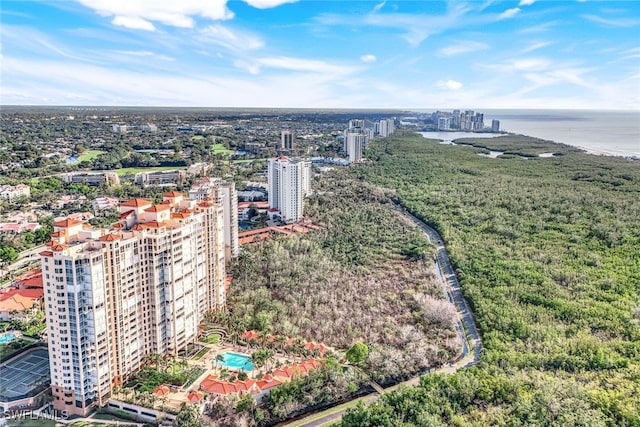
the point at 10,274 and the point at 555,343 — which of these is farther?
the point at 10,274

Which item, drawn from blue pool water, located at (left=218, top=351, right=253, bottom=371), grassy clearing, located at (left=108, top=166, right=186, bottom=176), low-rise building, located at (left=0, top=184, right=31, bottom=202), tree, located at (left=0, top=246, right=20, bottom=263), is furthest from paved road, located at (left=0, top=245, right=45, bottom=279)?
grassy clearing, located at (left=108, top=166, right=186, bottom=176)

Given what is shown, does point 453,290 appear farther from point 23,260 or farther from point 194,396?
point 23,260

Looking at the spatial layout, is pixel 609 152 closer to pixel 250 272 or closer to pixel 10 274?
pixel 250 272

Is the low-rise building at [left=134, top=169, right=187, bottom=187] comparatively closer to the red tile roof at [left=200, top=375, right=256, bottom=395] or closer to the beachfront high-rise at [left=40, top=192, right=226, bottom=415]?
the beachfront high-rise at [left=40, top=192, right=226, bottom=415]

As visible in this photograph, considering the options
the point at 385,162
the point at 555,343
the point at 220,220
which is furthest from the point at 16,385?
the point at 385,162

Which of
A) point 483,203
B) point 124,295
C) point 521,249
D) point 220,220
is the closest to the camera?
point 124,295

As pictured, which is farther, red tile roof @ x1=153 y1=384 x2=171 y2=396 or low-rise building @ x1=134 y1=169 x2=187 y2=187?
low-rise building @ x1=134 y1=169 x2=187 y2=187

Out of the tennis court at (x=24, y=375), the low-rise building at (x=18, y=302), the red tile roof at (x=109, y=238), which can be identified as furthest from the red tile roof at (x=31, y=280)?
the red tile roof at (x=109, y=238)
